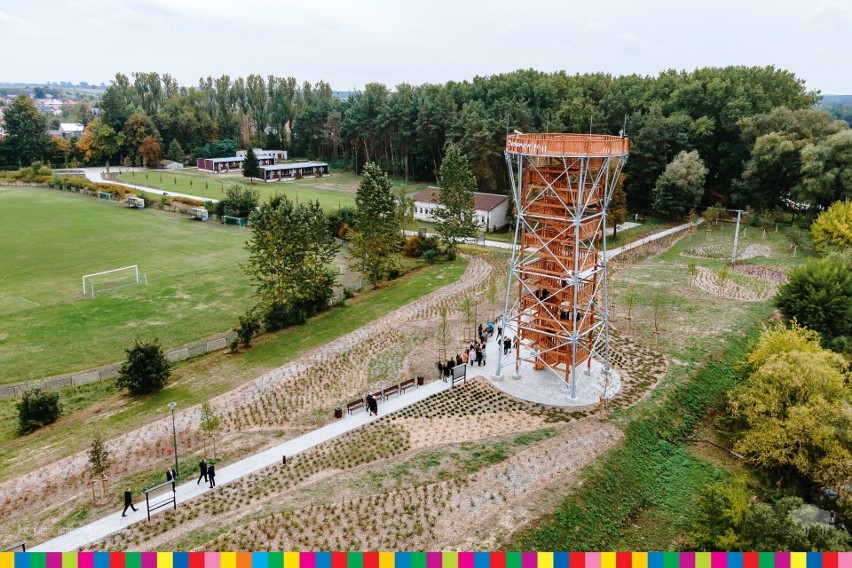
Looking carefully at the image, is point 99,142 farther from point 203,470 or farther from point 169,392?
point 203,470

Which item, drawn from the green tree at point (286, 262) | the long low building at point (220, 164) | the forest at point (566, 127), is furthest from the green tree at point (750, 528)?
the long low building at point (220, 164)

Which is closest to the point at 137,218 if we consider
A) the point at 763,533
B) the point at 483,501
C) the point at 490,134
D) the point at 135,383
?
the point at 490,134

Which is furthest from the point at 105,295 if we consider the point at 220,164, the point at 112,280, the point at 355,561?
the point at 220,164

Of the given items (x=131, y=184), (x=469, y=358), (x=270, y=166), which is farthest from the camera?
(x=270, y=166)

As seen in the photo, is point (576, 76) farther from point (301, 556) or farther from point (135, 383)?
point (301, 556)

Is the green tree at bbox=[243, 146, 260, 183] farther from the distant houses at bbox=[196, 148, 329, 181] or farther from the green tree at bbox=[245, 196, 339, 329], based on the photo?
the green tree at bbox=[245, 196, 339, 329]

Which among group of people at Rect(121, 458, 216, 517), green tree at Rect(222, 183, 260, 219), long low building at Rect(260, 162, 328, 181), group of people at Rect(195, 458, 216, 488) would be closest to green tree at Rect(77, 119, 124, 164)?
long low building at Rect(260, 162, 328, 181)
